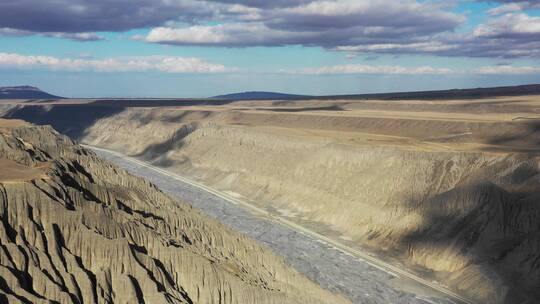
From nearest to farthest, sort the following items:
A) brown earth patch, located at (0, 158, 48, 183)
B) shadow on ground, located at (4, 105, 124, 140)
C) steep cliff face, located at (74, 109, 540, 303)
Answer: brown earth patch, located at (0, 158, 48, 183)
steep cliff face, located at (74, 109, 540, 303)
shadow on ground, located at (4, 105, 124, 140)

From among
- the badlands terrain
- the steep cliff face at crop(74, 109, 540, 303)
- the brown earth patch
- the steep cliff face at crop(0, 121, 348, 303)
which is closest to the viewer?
the steep cliff face at crop(0, 121, 348, 303)

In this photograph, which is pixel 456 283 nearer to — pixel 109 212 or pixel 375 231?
pixel 375 231

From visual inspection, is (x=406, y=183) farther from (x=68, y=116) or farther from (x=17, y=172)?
(x=68, y=116)

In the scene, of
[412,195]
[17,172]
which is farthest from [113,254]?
[412,195]

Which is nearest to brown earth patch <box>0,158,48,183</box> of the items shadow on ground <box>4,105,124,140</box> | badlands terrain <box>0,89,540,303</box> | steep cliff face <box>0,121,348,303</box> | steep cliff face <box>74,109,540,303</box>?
steep cliff face <box>0,121,348,303</box>

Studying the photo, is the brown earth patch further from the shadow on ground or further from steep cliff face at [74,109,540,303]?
the shadow on ground

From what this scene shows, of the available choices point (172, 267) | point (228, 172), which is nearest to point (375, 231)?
point (172, 267)

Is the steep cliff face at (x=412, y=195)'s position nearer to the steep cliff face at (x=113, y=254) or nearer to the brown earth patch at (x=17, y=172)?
the steep cliff face at (x=113, y=254)

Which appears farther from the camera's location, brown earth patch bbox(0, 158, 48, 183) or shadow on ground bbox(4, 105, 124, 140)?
shadow on ground bbox(4, 105, 124, 140)
